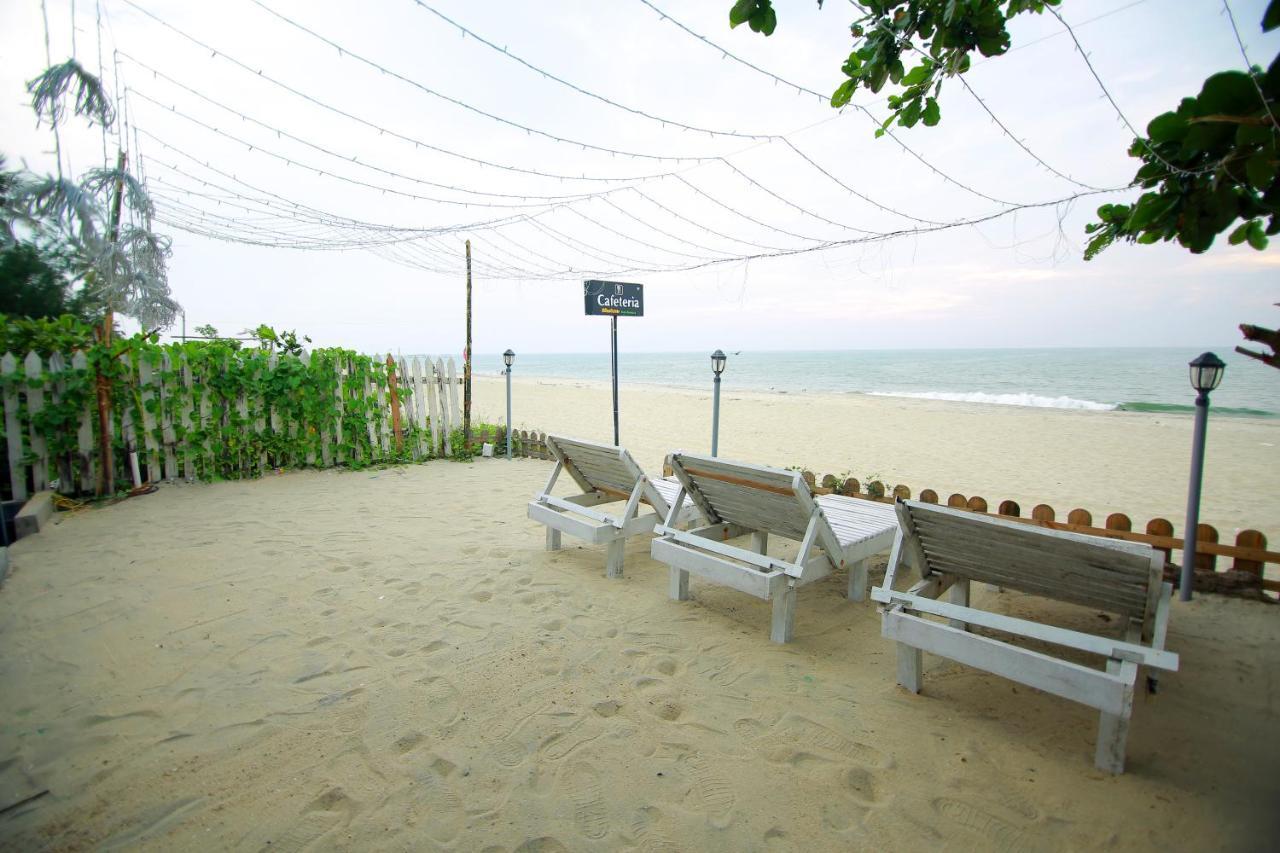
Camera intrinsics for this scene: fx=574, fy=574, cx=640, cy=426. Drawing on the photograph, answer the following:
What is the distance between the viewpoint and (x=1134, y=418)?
17.0 meters

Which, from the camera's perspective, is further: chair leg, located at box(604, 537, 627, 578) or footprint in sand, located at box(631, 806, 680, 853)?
chair leg, located at box(604, 537, 627, 578)

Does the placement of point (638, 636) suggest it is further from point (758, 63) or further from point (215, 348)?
point (215, 348)

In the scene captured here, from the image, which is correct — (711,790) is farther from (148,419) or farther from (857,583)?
(148,419)

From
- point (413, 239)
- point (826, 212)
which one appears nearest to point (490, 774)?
point (826, 212)

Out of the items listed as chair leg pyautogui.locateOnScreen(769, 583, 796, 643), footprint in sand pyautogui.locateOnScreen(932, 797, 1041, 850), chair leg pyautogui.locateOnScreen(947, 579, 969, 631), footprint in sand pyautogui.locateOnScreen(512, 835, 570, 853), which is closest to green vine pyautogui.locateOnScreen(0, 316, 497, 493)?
chair leg pyautogui.locateOnScreen(769, 583, 796, 643)

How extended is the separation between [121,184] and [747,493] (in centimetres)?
775

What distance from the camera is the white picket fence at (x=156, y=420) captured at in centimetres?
549

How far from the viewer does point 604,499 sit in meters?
4.84

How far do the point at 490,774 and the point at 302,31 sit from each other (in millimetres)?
→ 4871

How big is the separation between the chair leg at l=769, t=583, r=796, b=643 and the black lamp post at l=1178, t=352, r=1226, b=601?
269 centimetres

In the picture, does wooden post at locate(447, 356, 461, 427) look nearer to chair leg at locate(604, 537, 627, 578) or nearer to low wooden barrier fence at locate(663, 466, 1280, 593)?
chair leg at locate(604, 537, 627, 578)

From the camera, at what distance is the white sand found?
191 centimetres

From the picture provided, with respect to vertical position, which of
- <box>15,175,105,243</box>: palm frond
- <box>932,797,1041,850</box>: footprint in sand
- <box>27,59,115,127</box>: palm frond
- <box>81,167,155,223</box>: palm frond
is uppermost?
<box>27,59,115,127</box>: palm frond

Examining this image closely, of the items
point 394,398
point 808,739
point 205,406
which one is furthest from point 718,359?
point 205,406
